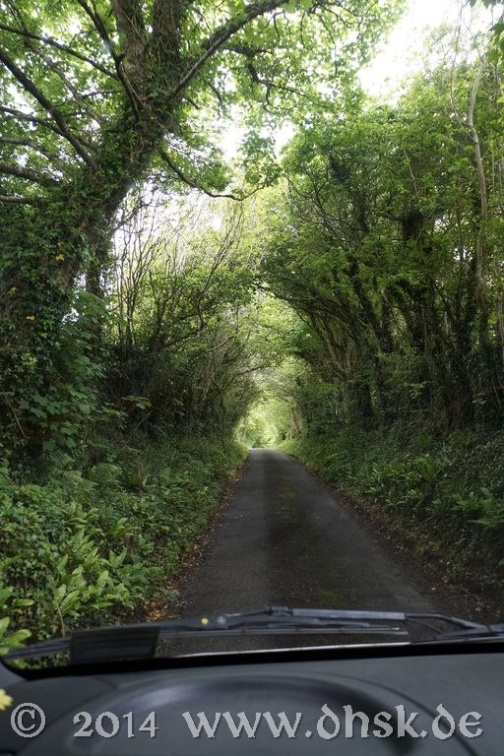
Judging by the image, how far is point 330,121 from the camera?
11.8m

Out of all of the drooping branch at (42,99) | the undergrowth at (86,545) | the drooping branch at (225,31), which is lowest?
the undergrowth at (86,545)

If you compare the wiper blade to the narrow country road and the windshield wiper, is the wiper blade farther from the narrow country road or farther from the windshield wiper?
the narrow country road

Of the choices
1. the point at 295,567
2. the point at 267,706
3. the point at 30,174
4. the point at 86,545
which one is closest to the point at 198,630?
the point at 267,706

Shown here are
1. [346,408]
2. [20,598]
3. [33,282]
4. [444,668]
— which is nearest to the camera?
[444,668]

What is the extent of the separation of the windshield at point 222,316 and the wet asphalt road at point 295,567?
0.06 meters

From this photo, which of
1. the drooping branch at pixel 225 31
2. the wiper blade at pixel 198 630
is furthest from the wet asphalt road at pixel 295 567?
the drooping branch at pixel 225 31

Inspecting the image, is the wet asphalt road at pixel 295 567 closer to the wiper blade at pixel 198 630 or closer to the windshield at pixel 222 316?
the windshield at pixel 222 316

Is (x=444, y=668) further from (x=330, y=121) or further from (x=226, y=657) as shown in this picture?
(x=330, y=121)

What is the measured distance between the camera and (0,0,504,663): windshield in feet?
19.8

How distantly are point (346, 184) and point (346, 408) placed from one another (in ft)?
36.6

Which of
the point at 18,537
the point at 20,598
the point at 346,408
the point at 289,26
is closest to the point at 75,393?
the point at 18,537

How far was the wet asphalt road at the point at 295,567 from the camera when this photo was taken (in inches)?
252

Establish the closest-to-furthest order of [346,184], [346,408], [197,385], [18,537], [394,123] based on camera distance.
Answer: [18,537]
[394,123]
[346,184]
[197,385]
[346,408]

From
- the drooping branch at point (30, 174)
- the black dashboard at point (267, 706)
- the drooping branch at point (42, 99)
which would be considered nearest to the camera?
the black dashboard at point (267, 706)
